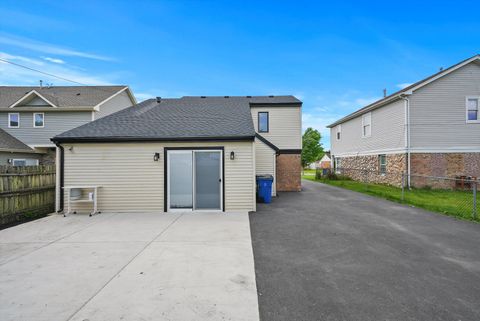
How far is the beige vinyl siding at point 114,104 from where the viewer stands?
17797mm

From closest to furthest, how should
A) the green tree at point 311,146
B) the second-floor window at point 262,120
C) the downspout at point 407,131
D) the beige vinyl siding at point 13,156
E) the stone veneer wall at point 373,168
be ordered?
the downspout at point 407,131
the stone veneer wall at point 373,168
the second-floor window at point 262,120
the beige vinyl siding at point 13,156
the green tree at point 311,146

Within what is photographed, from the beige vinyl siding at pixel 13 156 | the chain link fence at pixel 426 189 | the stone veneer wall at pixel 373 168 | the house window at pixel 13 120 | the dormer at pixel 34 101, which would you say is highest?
the dormer at pixel 34 101

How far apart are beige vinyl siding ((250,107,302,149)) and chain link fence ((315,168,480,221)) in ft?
16.5

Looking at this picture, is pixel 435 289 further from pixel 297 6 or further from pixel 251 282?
pixel 297 6

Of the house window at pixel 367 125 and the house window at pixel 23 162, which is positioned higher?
the house window at pixel 367 125

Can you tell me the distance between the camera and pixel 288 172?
1340 cm

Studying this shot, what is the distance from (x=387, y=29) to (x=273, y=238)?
18.2 meters

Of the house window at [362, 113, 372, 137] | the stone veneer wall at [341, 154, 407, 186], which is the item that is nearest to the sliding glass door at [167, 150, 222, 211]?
the stone veneer wall at [341, 154, 407, 186]

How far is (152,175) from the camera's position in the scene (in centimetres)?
809

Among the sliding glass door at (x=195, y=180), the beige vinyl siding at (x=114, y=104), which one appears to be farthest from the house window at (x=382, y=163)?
the beige vinyl siding at (x=114, y=104)

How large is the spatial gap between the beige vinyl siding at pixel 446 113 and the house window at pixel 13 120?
27.7 meters

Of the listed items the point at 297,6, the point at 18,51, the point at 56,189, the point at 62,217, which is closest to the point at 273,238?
the point at 62,217

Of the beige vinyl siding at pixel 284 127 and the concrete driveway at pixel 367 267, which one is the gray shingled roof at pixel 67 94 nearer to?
the beige vinyl siding at pixel 284 127

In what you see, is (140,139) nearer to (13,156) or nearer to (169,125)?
(169,125)
